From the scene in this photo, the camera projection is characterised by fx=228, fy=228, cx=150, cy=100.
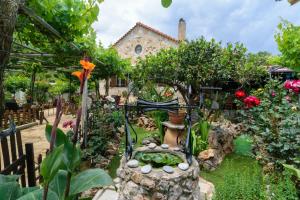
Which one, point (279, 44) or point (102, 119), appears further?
point (102, 119)

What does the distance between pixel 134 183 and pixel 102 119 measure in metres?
2.73

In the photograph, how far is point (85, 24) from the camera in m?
2.96

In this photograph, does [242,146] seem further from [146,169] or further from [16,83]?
[16,83]

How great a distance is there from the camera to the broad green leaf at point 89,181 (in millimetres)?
792

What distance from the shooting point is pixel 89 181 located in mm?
813

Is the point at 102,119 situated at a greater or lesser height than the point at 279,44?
lesser

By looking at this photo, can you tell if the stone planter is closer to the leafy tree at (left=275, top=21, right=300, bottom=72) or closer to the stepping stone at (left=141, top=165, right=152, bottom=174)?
the stepping stone at (left=141, top=165, right=152, bottom=174)

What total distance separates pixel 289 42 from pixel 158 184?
3.54m

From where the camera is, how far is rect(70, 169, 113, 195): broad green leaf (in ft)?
2.60

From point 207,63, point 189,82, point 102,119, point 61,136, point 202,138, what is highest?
point 207,63

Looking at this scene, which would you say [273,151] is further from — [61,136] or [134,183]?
[61,136]

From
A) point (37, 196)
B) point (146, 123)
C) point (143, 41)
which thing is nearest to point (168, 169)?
point (37, 196)

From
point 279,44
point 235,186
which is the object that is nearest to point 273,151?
point 235,186

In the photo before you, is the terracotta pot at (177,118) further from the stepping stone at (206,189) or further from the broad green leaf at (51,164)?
the broad green leaf at (51,164)
